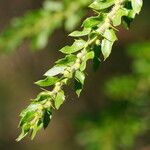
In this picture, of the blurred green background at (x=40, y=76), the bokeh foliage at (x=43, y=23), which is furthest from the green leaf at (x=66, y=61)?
the blurred green background at (x=40, y=76)

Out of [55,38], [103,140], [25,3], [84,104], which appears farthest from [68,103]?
[103,140]

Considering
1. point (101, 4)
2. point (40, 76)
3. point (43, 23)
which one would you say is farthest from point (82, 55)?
point (40, 76)

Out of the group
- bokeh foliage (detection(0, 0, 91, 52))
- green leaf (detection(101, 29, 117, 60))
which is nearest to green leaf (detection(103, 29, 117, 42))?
green leaf (detection(101, 29, 117, 60))

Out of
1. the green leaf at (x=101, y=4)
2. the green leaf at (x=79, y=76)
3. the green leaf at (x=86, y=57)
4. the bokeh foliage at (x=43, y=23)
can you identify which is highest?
the bokeh foliage at (x=43, y=23)

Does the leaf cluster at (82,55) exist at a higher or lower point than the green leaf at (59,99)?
higher

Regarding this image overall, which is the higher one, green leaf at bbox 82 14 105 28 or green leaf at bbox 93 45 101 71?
green leaf at bbox 82 14 105 28

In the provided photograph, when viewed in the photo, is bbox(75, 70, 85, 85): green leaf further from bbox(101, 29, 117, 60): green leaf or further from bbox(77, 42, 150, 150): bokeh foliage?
bbox(77, 42, 150, 150): bokeh foliage

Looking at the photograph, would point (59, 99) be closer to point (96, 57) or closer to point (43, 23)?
point (96, 57)

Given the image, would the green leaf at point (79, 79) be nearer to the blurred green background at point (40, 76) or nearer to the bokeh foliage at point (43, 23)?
the bokeh foliage at point (43, 23)
